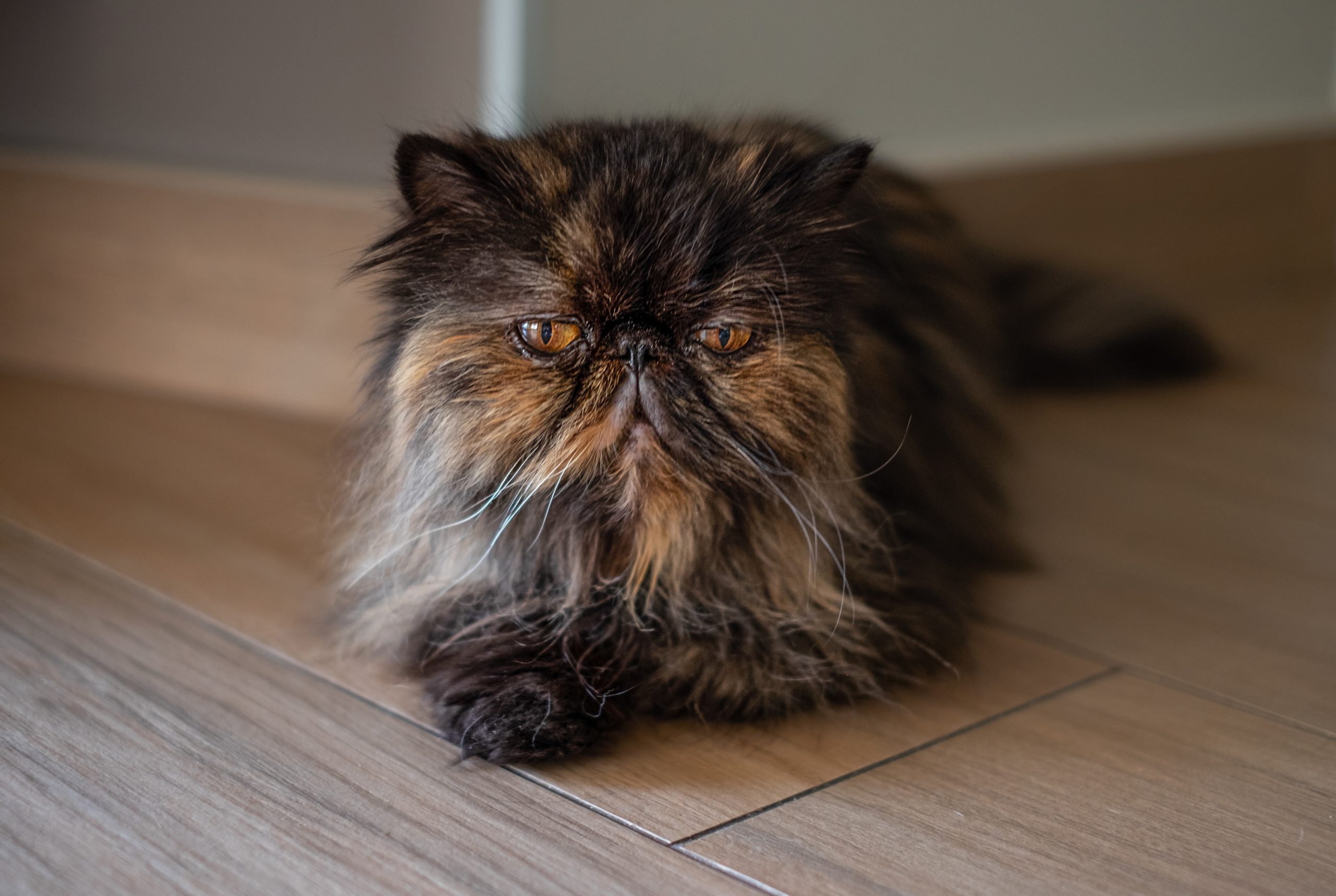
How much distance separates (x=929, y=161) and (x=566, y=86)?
0.85 metres

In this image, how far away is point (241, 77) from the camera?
6.97 ft

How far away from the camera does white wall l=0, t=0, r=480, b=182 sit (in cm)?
204

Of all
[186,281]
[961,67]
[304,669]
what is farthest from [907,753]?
[961,67]

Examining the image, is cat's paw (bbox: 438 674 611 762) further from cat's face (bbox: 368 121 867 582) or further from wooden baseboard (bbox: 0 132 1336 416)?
wooden baseboard (bbox: 0 132 1336 416)

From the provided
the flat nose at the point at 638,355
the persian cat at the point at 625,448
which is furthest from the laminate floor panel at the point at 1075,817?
the flat nose at the point at 638,355

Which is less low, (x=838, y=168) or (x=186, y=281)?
(x=838, y=168)

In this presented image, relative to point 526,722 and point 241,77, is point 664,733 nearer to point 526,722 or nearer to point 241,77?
point 526,722

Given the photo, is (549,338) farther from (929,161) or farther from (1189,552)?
(929,161)

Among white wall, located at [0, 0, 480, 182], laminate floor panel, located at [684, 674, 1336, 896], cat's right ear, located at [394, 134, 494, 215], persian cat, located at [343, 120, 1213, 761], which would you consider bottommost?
laminate floor panel, located at [684, 674, 1336, 896]

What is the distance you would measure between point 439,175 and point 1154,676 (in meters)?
0.94

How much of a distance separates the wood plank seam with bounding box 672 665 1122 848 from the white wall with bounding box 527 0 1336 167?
3.37ft

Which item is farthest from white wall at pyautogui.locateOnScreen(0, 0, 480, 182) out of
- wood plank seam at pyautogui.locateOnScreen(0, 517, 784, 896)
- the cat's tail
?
the cat's tail

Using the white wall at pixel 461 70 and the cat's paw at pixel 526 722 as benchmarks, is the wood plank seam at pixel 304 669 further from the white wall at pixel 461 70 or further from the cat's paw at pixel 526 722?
the white wall at pixel 461 70

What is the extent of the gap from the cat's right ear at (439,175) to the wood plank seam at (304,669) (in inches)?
19.6
